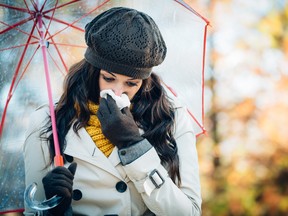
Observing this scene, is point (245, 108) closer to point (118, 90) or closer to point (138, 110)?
point (138, 110)

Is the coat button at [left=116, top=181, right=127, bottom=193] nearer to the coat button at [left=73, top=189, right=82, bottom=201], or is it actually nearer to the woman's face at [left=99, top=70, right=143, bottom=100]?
the coat button at [left=73, top=189, right=82, bottom=201]

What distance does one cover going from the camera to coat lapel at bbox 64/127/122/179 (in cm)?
256

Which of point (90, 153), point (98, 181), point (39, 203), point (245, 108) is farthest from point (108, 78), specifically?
point (245, 108)

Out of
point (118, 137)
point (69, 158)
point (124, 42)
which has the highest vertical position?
point (124, 42)

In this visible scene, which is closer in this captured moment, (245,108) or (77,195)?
(77,195)

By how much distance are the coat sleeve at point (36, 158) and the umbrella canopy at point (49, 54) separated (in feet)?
0.57

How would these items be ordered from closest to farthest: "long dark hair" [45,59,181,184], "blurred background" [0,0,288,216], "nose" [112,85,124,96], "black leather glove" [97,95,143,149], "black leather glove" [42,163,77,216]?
"black leather glove" [42,163,77,216] < "black leather glove" [97,95,143,149] < "nose" [112,85,124,96] < "long dark hair" [45,59,181,184] < "blurred background" [0,0,288,216]

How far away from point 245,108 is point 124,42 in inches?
279

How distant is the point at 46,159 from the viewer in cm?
262

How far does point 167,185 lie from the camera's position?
249cm

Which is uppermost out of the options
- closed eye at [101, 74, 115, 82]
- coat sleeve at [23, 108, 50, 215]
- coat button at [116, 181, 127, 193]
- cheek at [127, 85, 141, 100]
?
closed eye at [101, 74, 115, 82]

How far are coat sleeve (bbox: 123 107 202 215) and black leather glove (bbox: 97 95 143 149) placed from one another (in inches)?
3.5

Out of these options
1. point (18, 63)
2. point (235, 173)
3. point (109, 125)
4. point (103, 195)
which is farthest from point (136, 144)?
point (235, 173)

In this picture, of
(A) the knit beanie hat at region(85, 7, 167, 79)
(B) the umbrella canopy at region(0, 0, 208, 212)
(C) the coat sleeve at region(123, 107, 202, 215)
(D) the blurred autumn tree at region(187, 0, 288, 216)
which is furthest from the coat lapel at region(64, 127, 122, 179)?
(D) the blurred autumn tree at region(187, 0, 288, 216)
